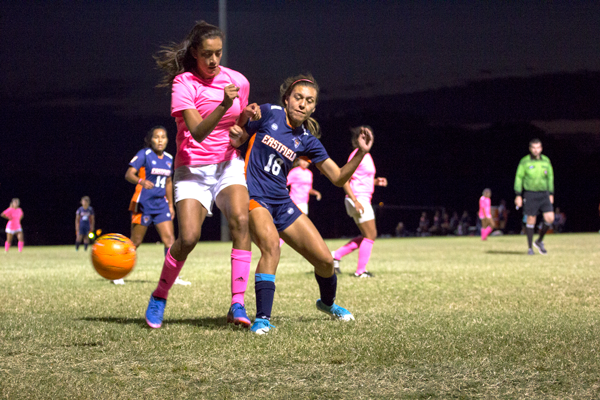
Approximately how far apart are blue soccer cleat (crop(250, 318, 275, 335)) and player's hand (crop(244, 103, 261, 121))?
60.4 inches

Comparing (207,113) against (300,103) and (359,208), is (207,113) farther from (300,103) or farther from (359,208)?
(359,208)

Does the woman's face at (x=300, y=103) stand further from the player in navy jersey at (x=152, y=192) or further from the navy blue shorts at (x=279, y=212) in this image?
the player in navy jersey at (x=152, y=192)

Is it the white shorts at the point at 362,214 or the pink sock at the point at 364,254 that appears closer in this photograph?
the pink sock at the point at 364,254

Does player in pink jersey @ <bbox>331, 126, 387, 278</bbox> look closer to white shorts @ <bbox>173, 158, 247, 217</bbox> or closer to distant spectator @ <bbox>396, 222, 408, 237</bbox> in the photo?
white shorts @ <bbox>173, 158, 247, 217</bbox>

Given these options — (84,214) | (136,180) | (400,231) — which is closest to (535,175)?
(136,180)

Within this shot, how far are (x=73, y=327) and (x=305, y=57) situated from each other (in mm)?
33762

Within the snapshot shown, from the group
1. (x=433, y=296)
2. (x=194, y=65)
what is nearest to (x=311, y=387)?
(x=194, y=65)

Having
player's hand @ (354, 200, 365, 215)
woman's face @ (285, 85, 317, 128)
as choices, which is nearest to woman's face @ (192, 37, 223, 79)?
woman's face @ (285, 85, 317, 128)

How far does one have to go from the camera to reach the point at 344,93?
154 ft

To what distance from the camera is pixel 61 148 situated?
4381 centimetres

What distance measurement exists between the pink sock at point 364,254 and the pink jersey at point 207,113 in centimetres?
475

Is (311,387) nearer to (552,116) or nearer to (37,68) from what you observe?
(37,68)

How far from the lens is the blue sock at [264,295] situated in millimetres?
4535

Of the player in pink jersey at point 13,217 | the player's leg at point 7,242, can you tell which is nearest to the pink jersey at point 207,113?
the player in pink jersey at point 13,217
